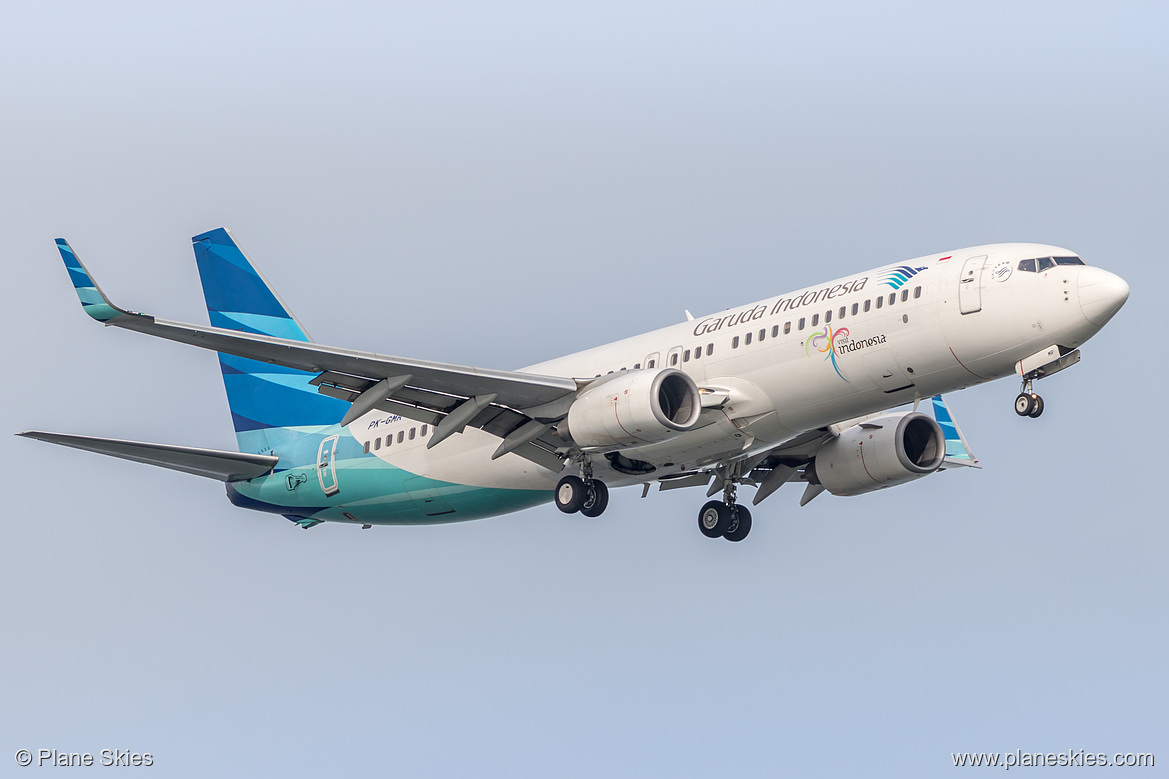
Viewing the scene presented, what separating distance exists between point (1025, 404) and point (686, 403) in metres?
7.14

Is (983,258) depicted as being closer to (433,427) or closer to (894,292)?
(894,292)

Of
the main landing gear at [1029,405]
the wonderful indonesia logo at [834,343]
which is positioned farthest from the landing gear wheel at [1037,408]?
the wonderful indonesia logo at [834,343]

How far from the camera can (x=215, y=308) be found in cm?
4134

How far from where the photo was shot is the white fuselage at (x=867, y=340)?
2719 cm

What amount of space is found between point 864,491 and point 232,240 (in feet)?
68.8

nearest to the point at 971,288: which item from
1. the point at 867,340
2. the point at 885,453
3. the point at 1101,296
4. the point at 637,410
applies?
the point at 867,340

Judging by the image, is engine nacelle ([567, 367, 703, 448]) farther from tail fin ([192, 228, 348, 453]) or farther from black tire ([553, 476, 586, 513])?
tail fin ([192, 228, 348, 453])

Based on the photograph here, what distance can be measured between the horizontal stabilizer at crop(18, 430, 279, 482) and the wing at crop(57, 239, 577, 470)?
5039mm

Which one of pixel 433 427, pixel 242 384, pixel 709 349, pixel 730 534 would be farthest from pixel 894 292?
pixel 242 384

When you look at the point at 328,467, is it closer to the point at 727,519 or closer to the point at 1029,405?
the point at 727,519

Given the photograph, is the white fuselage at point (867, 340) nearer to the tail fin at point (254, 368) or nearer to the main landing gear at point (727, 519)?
the main landing gear at point (727, 519)

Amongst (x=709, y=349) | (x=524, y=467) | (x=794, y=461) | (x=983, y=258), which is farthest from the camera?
(x=794, y=461)

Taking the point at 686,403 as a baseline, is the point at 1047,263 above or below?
above

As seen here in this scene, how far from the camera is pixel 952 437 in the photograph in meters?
36.5
